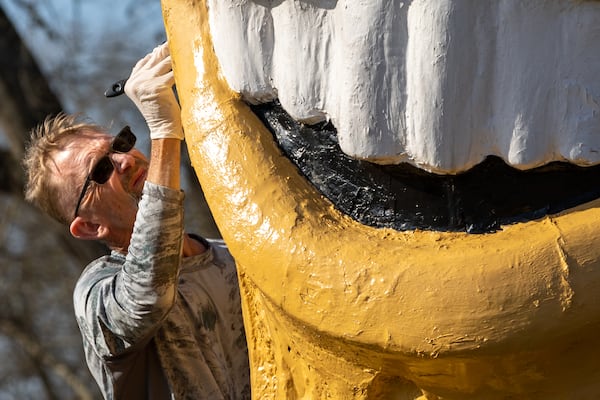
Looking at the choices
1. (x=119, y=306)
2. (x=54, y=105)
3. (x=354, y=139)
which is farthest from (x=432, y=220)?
(x=54, y=105)

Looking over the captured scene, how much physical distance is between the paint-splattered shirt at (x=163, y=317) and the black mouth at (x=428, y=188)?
0.41 metres

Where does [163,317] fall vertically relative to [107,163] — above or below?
below

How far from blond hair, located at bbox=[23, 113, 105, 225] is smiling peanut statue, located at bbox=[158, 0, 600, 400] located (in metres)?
0.65

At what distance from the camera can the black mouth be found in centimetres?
120

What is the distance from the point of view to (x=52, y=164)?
195cm

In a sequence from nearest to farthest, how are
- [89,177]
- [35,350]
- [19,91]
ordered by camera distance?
1. [89,177]
2. [19,91]
3. [35,350]

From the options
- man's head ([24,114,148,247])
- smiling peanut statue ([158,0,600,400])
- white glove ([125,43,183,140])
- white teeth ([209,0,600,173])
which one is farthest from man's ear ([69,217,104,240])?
white teeth ([209,0,600,173])

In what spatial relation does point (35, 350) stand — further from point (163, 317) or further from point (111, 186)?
point (163, 317)

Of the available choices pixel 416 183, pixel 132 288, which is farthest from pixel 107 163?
pixel 416 183

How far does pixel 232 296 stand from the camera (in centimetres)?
192

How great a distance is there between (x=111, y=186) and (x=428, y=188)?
78 centimetres

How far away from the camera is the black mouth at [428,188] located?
1196mm

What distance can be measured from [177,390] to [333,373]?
1.94 feet

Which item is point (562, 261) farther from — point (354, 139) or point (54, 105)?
point (54, 105)
